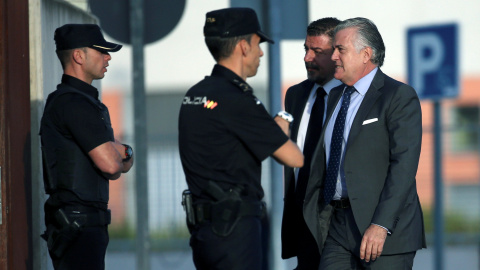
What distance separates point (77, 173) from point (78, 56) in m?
0.63

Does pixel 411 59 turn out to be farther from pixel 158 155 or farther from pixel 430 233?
pixel 430 233

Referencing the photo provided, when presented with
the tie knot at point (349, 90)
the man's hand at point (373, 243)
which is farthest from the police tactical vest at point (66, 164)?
the man's hand at point (373, 243)

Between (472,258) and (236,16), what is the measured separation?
315 inches

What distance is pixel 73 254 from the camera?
177 inches

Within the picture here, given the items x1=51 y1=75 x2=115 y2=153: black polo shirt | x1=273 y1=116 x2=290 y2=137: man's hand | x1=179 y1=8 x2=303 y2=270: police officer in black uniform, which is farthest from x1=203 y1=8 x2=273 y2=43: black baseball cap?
x1=51 y1=75 x2=115 y2=153: black polo shirt

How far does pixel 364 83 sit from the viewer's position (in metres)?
4.52

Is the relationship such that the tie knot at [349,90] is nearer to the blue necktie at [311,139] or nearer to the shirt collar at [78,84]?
the blue necktie at [311,139]

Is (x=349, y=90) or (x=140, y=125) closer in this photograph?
(x=349, y=90)

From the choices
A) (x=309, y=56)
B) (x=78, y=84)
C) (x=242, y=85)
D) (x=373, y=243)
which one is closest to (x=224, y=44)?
(x=242, y=85)

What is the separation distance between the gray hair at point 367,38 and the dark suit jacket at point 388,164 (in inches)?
6.0

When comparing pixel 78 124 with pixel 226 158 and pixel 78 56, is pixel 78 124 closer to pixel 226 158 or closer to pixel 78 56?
pixel 78 56

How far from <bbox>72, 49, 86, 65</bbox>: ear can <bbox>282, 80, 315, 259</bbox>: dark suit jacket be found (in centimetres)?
126

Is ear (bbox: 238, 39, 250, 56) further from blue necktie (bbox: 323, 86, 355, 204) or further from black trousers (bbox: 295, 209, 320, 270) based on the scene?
black trousers (bbox: 295, 209, 320, 270)

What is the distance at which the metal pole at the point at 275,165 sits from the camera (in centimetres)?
563
